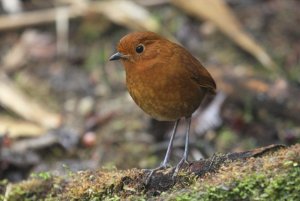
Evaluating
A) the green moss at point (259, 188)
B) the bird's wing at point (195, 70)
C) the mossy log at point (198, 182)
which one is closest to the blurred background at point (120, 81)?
the mossy log at point (198, 182)

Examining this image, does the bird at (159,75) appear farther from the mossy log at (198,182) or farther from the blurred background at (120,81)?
the blurred background at (120,81)

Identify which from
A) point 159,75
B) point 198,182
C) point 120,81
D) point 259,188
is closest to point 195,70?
point 159,75

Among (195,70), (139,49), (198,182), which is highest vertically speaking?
(139,49)

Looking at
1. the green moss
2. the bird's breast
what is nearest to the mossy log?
the green moss

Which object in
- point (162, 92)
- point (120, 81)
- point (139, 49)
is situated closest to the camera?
point (162, 92)

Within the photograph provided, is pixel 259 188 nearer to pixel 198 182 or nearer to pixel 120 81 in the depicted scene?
pixel 198 182

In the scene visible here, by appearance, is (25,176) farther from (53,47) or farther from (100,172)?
(53,47)
